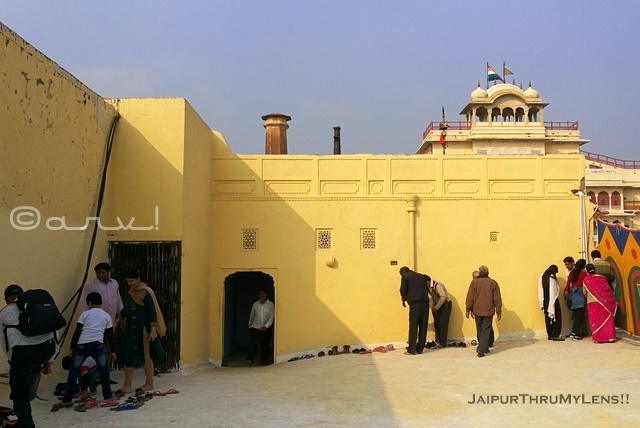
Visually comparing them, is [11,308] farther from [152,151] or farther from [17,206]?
[152,151]

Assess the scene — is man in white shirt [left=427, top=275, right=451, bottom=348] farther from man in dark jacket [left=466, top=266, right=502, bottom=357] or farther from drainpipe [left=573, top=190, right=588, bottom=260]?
drainpipe [left=573, top=190, right=588, bottom=260]

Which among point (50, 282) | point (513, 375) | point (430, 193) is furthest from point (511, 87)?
point (50, 282)

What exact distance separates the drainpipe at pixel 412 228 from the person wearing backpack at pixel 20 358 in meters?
7.60

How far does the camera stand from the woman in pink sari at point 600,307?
996 centimetres

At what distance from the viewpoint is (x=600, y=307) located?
999 centimetres

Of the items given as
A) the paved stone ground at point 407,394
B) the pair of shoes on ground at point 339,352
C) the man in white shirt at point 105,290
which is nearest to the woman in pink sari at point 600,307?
the paved stone ground at point 407,394

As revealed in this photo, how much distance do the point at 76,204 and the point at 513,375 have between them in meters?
6.34

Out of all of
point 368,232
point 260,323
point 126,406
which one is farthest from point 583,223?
point 126,406

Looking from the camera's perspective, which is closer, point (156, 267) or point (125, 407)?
point (125, 407)

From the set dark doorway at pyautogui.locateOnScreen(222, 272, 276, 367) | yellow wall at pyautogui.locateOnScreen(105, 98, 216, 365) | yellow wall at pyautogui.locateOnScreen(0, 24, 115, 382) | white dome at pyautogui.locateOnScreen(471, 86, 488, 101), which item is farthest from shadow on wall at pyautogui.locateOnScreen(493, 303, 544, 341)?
white dome at pyautogui.locateOnScreen(471, 86, 488, 101)

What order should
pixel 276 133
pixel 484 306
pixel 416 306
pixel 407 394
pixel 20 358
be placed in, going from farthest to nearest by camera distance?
1. pixel 276 133
2. pixel 416 306
3. pixel 484 306
4. pixel 407 394
5. pixel 20 358

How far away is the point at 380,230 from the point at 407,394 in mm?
5218

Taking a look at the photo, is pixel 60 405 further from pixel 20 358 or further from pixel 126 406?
pixel 20 358

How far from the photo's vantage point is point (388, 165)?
11805 millimetres
